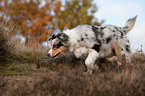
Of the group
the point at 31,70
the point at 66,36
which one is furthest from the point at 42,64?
the point at 66,36

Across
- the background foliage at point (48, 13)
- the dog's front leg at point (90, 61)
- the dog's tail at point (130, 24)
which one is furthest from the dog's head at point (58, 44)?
the background foliage at point (48, 13)

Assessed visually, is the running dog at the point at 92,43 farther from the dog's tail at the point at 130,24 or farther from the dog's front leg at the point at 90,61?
the dog's tail at the point at 130,24

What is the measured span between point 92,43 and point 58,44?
0.95 m

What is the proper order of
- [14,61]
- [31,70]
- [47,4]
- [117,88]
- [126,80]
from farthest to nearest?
[47,4] → [14,61] → [31,70] → [126,80] → [117,88]

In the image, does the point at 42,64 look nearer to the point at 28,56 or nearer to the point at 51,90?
the point at 28,56

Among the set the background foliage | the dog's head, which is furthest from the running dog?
the background foliage

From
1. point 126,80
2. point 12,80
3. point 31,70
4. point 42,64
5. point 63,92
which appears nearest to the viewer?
point 63,92

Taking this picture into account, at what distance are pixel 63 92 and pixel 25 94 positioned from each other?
35.8 inches

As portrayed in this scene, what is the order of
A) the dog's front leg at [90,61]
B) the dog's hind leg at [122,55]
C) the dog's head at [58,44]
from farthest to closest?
the dog's hind leg at [122,55] < the dog's head at [58,44] < the dog's front leg at [90,61]

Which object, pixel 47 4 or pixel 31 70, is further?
pixel 47 4

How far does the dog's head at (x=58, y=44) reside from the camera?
176 inches

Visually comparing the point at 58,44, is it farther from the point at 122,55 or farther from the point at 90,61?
the point at 122,55

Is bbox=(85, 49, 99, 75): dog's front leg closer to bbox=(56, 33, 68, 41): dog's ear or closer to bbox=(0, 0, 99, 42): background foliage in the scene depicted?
bbox=(56, 33, 68, 41): dog's ear

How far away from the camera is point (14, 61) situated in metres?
6.12
